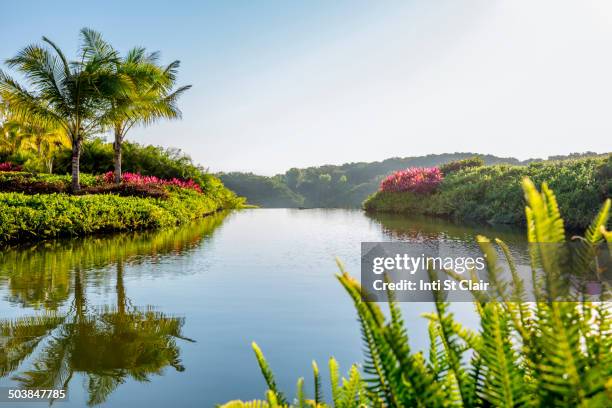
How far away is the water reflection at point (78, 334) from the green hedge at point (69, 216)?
2455 mm

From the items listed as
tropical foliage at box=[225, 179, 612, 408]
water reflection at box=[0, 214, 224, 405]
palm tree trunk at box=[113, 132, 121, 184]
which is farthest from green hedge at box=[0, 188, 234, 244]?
tropical foliage at box=[225, 179, 612, 408]

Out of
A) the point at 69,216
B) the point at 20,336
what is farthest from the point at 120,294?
the point at 69,216

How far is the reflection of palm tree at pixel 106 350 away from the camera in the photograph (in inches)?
118

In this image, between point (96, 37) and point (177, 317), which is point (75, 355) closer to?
point (177, 317)

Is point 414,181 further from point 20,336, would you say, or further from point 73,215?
point 20,336

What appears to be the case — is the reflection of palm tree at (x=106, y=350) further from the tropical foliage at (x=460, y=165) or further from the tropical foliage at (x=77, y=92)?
the tropical foliage at (x=460, y=165)

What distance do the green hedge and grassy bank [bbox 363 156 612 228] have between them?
11.5m

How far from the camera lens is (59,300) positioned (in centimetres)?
486

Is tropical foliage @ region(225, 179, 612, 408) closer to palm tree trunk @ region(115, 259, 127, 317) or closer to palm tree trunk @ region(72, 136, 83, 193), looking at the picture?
palm tree trunk @ region(115, 259, 127, 317)

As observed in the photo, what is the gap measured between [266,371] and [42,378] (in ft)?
8.39

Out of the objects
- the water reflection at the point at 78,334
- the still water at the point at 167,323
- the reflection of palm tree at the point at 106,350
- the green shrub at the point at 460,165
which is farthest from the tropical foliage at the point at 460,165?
the reflection of palm tree at the point at 106,350

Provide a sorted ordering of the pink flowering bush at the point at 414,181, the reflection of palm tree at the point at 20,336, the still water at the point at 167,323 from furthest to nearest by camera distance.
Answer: the pink flowering bush at the point at 414,181, the reflection of palm tree at the point at 20,336, the still water at the point at 167,323

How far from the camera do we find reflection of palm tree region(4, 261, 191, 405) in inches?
118

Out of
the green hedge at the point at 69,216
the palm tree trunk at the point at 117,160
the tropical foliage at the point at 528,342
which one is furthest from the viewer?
the palm tree trunk at the point at 117,160
